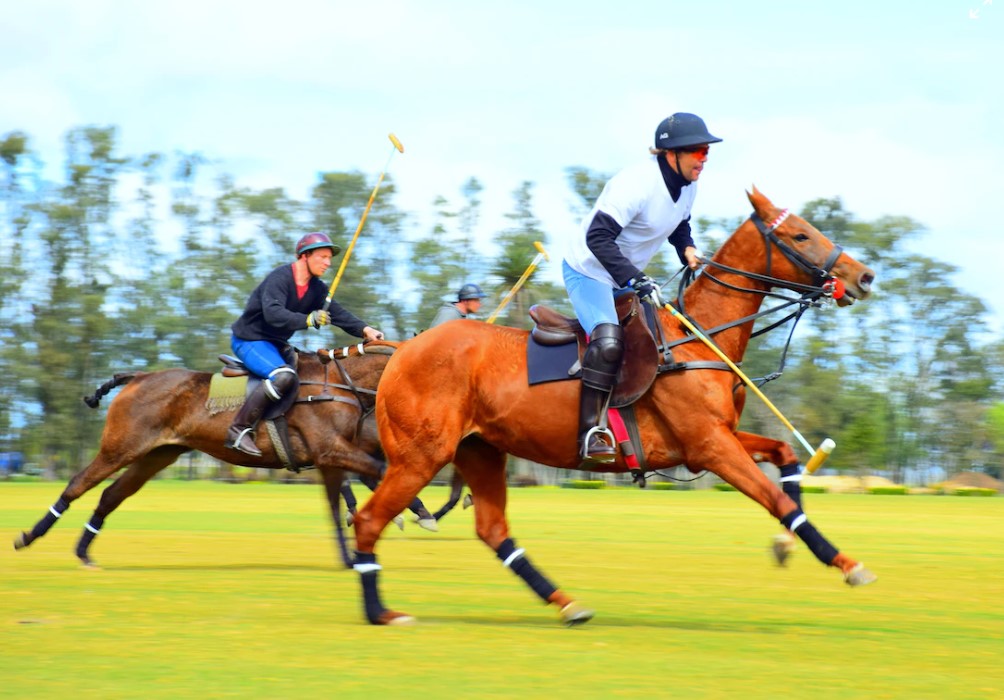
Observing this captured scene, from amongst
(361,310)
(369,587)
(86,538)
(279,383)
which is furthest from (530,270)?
(361,310)

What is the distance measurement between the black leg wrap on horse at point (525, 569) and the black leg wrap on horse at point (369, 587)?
2.62 feet

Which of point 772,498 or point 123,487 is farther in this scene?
point 123,487

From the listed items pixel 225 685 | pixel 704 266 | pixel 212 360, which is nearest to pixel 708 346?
pixel 704 266

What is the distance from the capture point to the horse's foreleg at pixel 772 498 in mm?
7262

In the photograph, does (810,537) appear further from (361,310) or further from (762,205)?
(361,310)

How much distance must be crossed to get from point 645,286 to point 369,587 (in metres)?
2.40

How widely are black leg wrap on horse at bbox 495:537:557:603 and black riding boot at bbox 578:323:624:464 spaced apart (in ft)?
2.37

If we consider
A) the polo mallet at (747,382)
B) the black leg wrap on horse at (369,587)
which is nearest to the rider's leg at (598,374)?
the polo mallet at (747,382)

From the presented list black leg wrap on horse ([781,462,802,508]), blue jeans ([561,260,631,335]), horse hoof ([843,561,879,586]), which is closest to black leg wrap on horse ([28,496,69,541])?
A: blue jeans ([561,260,631,335])

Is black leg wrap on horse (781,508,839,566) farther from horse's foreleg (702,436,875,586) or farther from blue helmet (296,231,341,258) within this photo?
blue helmet (296,231,341,258)

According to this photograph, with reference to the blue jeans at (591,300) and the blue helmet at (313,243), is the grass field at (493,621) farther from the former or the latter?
the blue helmet at (313,243)

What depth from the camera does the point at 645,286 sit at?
316 inches

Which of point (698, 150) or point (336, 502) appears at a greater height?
point (698, 150)

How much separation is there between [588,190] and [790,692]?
163 ft
